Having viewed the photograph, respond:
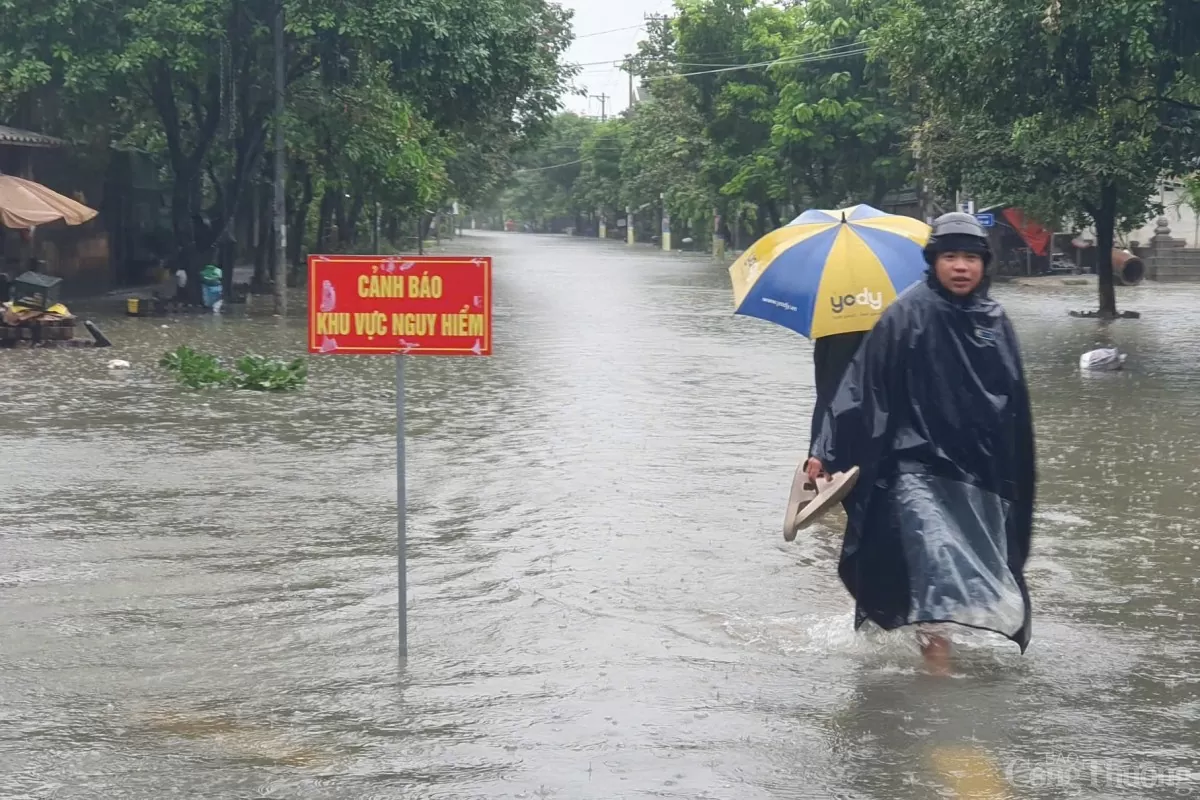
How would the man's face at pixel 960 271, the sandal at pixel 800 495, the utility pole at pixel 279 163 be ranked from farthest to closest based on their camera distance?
the utility pole at pixel 279 163 < the sandal at pixel 800 495 < the man's face at pixel 960 271

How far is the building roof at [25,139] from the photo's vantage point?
86.4ft

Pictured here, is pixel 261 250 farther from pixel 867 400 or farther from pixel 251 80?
pixel 867 400

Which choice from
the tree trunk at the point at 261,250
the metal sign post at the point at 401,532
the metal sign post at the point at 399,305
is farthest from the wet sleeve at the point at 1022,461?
the tree trunk at the point at 261,250

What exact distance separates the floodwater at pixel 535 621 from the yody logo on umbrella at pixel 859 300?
136 centimetres

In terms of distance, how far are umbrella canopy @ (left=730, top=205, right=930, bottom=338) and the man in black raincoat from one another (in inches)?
73.5

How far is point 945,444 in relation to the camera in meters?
5.91

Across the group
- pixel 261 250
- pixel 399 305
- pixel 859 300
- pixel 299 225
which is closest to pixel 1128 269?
pixel 299 225

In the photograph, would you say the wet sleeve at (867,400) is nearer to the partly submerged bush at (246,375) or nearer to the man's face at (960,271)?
the man's face at (960,271)

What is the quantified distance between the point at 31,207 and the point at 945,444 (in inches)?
780

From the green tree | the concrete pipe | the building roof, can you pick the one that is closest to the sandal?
the green tree

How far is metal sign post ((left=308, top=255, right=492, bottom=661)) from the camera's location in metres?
A: 6.06

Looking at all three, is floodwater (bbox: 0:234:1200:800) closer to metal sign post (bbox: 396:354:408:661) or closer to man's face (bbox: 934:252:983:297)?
metal sign post (bbox: 396:354:408:661)

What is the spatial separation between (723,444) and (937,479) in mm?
6519

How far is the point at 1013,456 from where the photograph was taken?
5.97 meters
